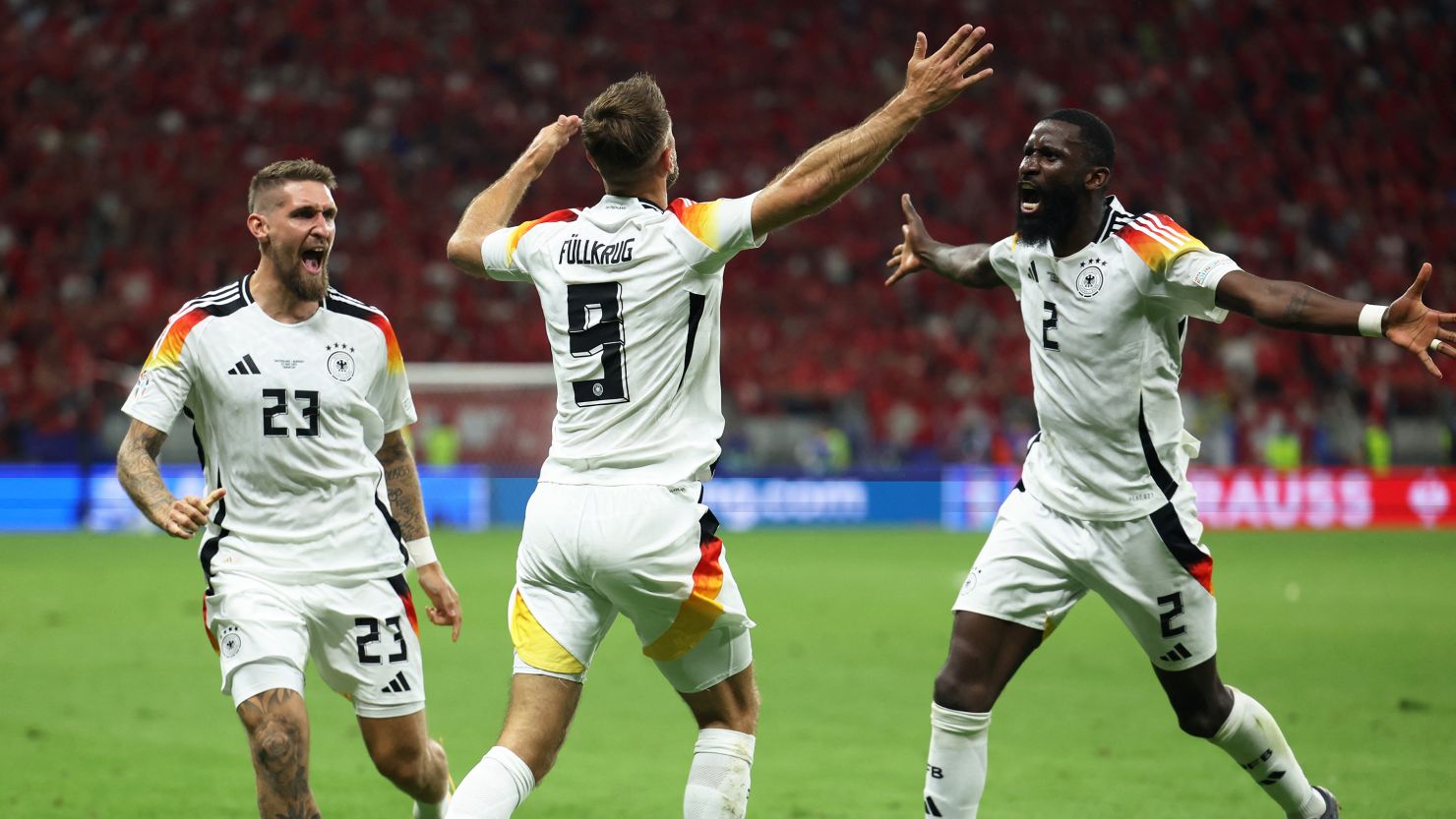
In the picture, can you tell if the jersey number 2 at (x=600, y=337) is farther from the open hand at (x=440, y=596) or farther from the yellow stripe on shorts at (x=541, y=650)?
the open hand at (x=440, y=596)

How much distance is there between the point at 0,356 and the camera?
85.8 ft

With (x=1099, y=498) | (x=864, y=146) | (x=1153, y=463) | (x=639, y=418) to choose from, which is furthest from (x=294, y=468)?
(x=1153, y=463)

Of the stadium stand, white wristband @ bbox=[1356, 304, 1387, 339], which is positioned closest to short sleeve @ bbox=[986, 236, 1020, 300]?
white wristband @ bbox=[1356, 304, 1387, 339]

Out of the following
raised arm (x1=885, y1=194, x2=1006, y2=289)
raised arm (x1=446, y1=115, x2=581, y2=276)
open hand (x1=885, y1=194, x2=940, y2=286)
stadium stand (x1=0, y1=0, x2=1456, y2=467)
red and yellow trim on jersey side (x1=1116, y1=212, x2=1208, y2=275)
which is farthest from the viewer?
stadium stand (x1=0, y1=0, x2=1456, y2=467)

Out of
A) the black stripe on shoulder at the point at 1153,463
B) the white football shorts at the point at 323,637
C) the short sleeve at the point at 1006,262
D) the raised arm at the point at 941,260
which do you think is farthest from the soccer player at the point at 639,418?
the raised arm at the point at 941,260

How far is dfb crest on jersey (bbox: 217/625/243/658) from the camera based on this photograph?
5.03 metres

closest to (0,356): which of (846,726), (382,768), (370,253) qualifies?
(370,253)

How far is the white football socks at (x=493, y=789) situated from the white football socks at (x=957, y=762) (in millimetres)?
1627

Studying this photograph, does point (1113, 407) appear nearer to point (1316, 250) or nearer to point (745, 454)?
point (745, 454)

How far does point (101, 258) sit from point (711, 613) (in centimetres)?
2602

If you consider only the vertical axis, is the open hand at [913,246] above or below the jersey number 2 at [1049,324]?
above

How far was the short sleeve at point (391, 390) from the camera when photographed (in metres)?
5.55

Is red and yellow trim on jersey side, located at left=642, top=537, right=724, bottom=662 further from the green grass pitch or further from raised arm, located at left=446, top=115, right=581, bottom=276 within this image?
the green grass pitch

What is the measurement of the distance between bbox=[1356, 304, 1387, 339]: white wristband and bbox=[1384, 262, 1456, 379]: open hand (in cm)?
2
